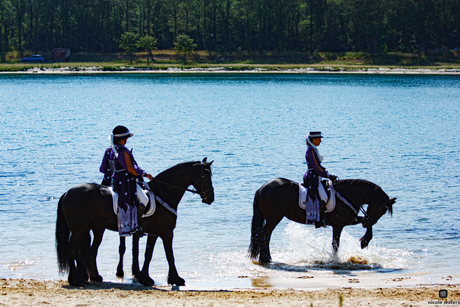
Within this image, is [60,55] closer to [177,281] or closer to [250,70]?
[250,70]

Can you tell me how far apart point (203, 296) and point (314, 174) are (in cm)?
379

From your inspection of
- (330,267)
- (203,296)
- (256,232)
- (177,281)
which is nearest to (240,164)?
(256,232)

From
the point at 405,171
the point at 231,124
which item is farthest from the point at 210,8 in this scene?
the point at 405,171

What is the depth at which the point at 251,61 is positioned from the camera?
11569 centimetres

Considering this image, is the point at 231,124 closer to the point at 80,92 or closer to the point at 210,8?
the point at 80,92

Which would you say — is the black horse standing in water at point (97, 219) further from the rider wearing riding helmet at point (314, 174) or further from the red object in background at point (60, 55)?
the red object in background at point (60, 55)

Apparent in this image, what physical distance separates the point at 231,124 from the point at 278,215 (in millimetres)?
30960

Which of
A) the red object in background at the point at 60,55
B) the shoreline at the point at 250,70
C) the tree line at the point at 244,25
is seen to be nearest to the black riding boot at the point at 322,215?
the shoreline at the point at 250,70

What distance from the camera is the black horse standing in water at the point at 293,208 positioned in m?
11.5

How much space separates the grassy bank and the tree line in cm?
490

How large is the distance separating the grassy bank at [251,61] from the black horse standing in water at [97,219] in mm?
98188

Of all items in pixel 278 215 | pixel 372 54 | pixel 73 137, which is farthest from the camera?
pixel 372 54

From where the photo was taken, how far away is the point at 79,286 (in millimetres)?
9445

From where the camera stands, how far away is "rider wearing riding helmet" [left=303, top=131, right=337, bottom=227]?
1112 cm
